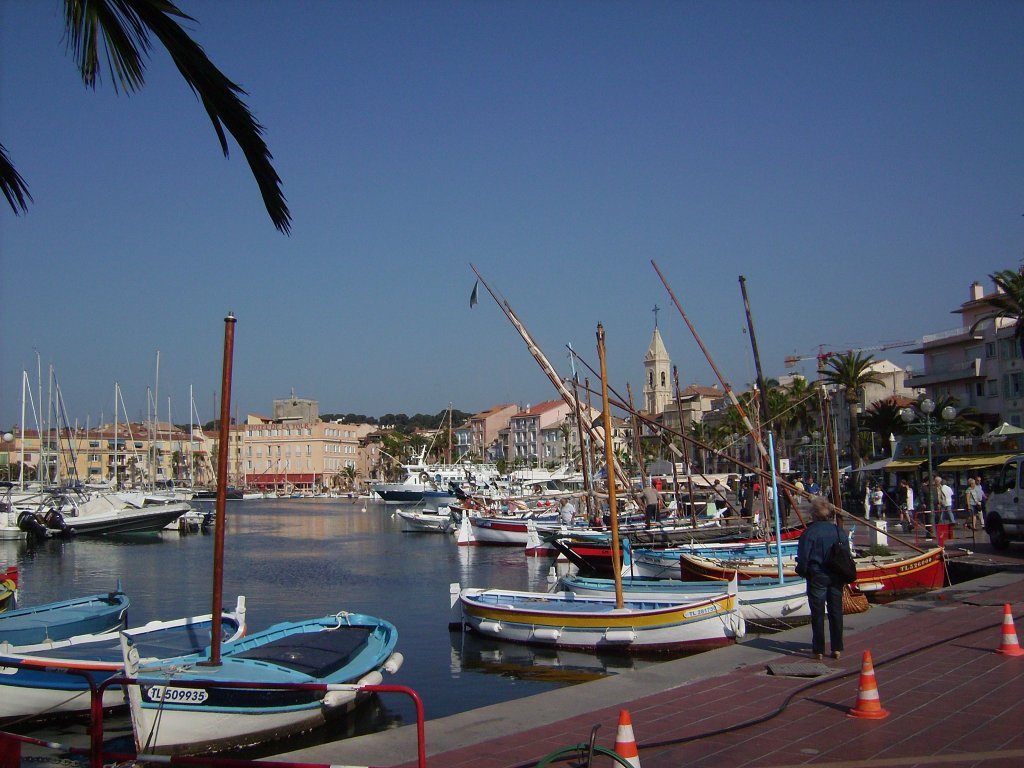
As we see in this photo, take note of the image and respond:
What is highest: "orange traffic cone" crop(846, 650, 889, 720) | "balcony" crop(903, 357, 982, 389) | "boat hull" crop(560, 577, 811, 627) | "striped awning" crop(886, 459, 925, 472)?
"balcony" crop(903, 357, 982, 389)

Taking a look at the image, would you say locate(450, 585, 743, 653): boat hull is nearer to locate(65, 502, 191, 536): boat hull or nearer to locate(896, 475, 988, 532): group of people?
locate(896, 475, 988, 532): group of people

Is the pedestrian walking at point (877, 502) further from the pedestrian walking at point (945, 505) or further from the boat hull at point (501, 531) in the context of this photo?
the boat hull at point (501, 531)

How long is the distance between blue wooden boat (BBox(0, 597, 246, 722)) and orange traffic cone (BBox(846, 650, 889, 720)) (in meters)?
9.33

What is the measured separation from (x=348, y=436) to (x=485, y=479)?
10155 centimetres

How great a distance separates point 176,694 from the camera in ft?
37.7

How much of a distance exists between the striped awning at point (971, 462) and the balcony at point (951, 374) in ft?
74.5

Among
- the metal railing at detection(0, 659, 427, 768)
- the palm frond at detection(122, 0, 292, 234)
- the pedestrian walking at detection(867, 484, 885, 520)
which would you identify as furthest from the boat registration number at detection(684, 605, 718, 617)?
the pedestrian walking at detection(867, 484, 885, 520)

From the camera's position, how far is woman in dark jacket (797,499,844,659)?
11.8m

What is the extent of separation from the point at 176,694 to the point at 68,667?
181 centimetres

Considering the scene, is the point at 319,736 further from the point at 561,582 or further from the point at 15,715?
the point at 561,582

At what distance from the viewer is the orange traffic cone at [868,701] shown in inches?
352

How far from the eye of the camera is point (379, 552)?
51188 millimetres

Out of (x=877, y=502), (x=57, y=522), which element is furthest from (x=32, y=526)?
(x=877, y=502)

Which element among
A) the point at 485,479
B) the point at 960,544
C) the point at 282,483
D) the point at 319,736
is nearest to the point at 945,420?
the point at 960,544
